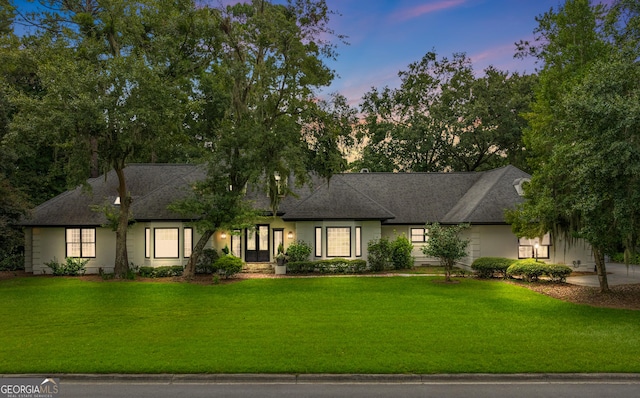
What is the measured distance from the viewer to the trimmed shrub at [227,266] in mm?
21750

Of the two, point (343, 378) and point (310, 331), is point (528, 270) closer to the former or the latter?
point (310, 331)

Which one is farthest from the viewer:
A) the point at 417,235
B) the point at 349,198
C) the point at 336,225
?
the point at 417,235

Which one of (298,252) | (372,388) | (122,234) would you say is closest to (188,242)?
(122,234)

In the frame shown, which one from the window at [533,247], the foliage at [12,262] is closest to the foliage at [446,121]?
the window at [533,247]

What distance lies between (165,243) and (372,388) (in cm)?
1931

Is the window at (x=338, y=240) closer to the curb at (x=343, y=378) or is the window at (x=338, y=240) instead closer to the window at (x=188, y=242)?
the window at (x=188, y=242)

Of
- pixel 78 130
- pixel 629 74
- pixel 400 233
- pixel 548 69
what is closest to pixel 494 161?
pixel 400 233

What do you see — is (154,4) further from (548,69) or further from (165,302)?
(548,69)

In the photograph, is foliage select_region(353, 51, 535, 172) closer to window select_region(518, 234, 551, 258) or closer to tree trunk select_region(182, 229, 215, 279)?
window select_region(518, 234, 551, 258)

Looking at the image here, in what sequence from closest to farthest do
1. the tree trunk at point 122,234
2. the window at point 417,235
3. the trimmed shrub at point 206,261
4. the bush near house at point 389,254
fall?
the tree trunk at point 122,234 < the trimmed shrub at point 206,261 < the bush near house at point 389,254 < the window at point 417,235

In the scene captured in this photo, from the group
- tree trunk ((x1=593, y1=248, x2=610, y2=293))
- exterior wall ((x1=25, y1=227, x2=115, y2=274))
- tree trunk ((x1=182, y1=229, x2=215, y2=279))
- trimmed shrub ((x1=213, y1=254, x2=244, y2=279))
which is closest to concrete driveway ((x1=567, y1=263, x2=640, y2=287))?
tree trunk ((x1=593, y1=248, x2=610, y2=293))

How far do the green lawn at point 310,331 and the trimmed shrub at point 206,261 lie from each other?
5.04 m

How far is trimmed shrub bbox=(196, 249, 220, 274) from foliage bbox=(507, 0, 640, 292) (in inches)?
632

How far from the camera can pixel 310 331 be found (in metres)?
11.2
